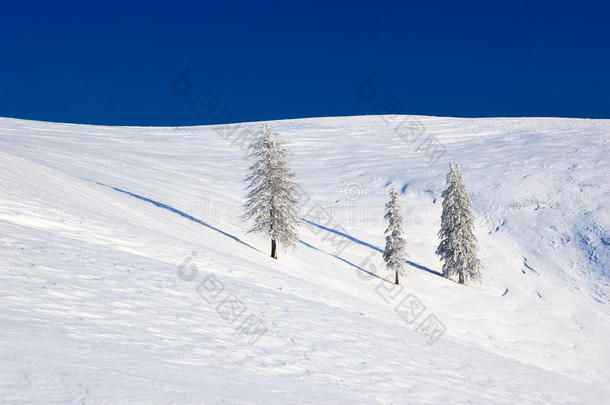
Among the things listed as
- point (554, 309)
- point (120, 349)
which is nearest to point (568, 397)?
point (120, 349)

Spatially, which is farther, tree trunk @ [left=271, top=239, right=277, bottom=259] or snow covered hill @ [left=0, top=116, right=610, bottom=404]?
tree trunk @ [left=271, top=239, right=277, bottom=259]

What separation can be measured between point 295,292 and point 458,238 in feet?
83.3

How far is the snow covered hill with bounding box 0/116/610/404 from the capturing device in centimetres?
655

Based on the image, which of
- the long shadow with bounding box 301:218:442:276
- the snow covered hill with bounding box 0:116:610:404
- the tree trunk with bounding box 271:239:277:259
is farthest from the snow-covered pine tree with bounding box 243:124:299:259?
the long shadow with bounding box 301:218:442:276

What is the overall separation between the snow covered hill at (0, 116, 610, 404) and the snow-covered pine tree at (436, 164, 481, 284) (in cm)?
279

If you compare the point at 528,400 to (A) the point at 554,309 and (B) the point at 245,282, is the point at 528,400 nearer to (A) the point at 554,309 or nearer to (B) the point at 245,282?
(B) the point at 245,282

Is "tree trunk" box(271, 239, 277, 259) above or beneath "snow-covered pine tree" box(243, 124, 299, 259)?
beneath

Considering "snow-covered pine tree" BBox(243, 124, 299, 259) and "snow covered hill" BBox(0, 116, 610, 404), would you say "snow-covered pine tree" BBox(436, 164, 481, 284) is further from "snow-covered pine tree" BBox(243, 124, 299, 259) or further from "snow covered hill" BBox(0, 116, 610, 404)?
"snow-covered pine tree" BBox(243, 124, 299, 259)

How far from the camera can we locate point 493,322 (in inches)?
1046

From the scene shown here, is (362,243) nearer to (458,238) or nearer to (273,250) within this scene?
(458,238)

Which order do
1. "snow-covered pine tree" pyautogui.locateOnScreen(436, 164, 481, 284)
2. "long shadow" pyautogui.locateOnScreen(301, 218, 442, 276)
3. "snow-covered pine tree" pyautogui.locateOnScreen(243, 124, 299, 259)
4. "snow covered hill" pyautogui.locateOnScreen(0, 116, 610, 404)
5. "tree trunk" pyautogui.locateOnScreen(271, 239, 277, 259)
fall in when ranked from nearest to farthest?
"snow covered hill" pyautogui.locateOnScreen(0, 116, 610, 404) < "tree trunk" pyautogui.locateOnScreen(271, 239, 277, 259) < "snow-covered pine tree" pyautogui.locateOnScreen(243, 124, 299, 259) < "snow-covered pine tree" pyautogui.locateOnScreen(436, 164, 481, 284) < "long shadow" pyautogui.locateOnScreen(301, 218, 442, 276)

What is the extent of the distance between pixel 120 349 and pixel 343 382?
3938 mm

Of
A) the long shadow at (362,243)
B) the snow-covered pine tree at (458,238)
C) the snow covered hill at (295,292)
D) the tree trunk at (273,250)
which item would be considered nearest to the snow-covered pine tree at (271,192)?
the tree trunk at (273,250)

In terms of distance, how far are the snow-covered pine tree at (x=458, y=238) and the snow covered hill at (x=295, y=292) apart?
279cm
